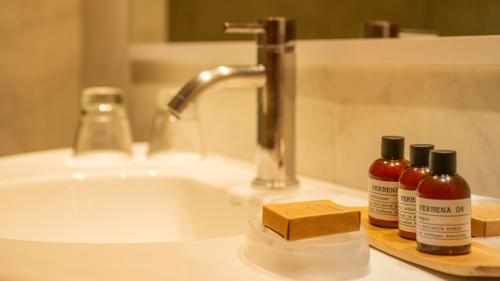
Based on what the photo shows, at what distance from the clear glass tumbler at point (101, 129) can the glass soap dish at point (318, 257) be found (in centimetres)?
61

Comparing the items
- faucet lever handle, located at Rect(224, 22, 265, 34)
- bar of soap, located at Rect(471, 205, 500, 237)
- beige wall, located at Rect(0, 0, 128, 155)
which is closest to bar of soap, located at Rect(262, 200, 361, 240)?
bar of soap, located at Rect(471, 205, 500, 237)

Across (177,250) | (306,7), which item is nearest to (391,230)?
(177,250)

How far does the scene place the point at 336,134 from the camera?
2.96 feet

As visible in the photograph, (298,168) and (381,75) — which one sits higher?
(381,75)

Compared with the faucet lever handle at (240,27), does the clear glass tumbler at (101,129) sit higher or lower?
lower

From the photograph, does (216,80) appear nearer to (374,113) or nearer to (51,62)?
(374,113)

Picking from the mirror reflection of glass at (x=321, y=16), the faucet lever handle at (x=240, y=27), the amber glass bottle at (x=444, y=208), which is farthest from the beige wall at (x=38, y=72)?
the amber glass bottle at (x=444, y=208)

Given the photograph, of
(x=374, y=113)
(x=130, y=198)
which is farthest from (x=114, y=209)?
(x=374, y=113)

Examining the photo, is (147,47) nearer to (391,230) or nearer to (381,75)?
(381,75)

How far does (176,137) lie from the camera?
43.3 inches

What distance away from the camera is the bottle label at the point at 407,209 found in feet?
1.89

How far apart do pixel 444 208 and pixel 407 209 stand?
0.07m

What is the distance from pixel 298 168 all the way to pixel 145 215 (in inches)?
9.7

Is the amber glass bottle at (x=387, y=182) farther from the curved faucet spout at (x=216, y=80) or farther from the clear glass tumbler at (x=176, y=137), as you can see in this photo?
the clear glass tumbler at (x=176, y=137)
